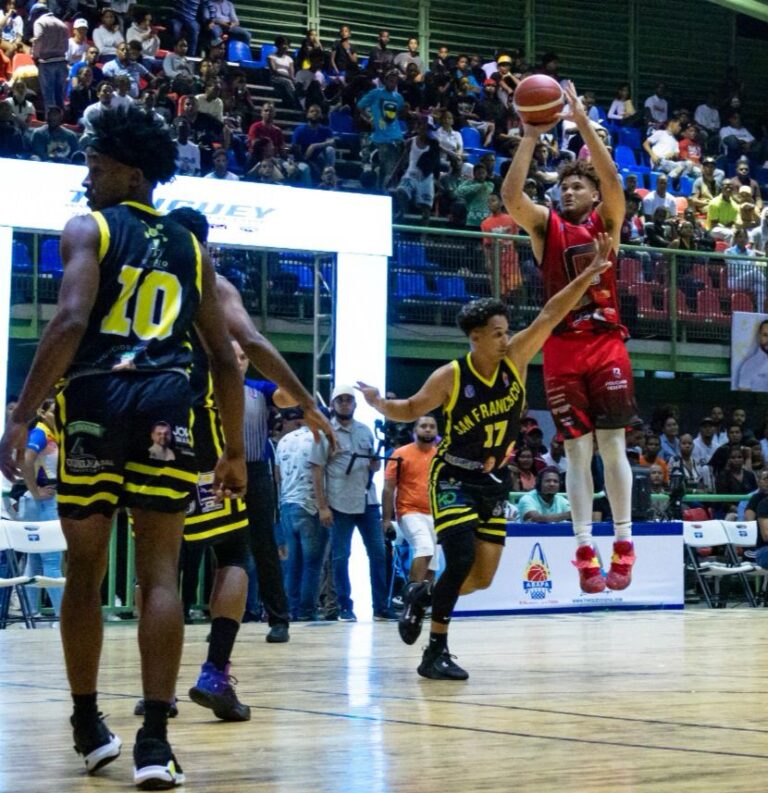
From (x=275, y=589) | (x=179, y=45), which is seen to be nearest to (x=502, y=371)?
(x=275, y=589)

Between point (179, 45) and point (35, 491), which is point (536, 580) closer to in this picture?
point (35, 491)

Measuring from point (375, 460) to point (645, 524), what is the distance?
272cm

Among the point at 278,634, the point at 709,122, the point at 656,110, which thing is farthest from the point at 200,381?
the point at 709,122

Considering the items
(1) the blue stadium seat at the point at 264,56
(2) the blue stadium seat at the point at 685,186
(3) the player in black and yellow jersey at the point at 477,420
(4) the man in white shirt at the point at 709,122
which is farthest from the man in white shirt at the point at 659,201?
(3) the player in black and yellow jersey at the point at 477,420

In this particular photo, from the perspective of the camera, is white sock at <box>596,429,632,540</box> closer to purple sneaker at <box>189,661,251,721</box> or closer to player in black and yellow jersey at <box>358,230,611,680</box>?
player in black and yellow jersey at <box>358,230,611,680</box>

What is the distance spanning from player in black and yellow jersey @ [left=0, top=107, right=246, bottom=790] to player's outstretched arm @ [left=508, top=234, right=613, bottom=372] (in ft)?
10.3

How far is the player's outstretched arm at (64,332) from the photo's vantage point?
151 inches

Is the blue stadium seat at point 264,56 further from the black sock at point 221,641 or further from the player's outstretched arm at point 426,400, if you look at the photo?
the black sock at point 221,641

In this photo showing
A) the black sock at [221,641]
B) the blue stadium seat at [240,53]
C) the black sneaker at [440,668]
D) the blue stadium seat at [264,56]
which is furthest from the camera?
the blue stadium seat at [264,56]

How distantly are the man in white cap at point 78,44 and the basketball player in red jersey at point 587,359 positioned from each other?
12269 millimetres

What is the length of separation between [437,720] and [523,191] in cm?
317

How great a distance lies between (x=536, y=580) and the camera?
43.4ft

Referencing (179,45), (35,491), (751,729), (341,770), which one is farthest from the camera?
(179,45)

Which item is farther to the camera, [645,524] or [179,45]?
[179,45]
